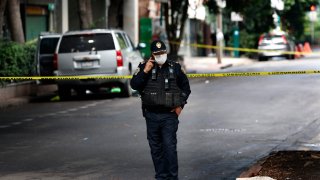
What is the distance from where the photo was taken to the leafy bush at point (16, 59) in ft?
72.3

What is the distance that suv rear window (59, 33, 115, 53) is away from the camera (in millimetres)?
22047

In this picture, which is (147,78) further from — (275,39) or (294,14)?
(294,14)

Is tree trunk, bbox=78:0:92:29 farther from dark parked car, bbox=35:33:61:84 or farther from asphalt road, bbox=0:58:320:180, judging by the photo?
asphalt road, bbox=0:58:320:180

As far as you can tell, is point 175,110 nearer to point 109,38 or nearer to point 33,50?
point 109,38

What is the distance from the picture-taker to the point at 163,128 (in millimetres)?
8820

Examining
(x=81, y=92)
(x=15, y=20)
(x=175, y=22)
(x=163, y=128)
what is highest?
(x=15, y=20)

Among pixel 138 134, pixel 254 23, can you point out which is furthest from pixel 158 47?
pixel 254 23

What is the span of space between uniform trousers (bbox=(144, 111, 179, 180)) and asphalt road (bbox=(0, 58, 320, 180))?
42.6 inches

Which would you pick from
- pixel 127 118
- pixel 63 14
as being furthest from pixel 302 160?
pixel 63 14

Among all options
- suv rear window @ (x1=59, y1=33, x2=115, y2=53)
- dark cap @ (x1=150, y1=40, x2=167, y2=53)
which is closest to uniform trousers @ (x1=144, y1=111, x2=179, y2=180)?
dark cap @ (x1=150, y1=40, x2=167, y2=53)

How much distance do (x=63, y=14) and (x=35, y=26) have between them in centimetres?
125

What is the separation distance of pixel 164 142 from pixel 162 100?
1.51 feet

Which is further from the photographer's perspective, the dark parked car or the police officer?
the dark parked car

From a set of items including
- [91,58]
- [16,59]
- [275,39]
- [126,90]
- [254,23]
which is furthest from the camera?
[254,23]
